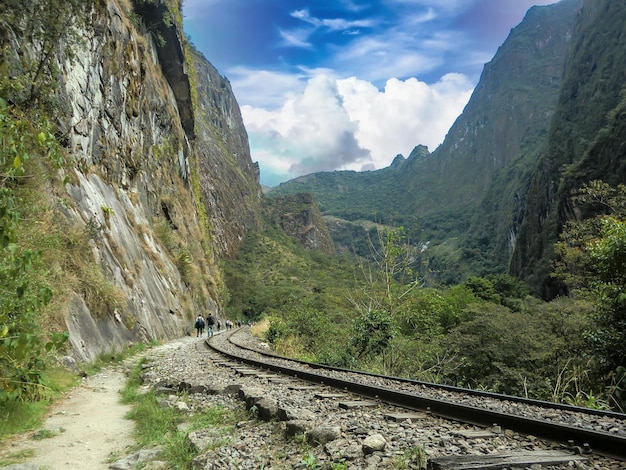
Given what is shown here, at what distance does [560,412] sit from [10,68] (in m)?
16.4

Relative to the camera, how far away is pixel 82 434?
554 centimetres

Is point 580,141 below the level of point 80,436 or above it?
above

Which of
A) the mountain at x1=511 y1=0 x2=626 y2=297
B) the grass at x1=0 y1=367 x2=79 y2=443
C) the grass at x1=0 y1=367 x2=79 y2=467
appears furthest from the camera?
the mountain at x1=511 y1=0 x2=626 y2=297

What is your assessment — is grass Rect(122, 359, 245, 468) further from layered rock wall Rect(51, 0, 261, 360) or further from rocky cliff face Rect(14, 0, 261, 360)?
rocky cliff face Rect(14, 0, 261, 360)

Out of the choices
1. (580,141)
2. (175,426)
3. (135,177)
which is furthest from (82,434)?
(580,141)

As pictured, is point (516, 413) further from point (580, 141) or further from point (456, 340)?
point (580, 141)

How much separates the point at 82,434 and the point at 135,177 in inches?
952

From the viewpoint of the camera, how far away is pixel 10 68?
13.2 m

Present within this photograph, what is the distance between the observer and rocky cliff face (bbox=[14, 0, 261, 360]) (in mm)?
16016

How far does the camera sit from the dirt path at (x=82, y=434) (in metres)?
4.59

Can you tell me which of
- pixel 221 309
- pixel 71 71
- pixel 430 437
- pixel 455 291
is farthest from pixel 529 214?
pixel 430 437

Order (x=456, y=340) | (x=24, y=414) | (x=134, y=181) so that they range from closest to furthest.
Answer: (x=24, y=414) → (x=456, y=340) → (x=134, y=181)

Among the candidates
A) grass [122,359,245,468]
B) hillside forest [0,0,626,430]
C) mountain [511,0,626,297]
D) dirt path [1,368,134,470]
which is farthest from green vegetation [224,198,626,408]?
mountain [511,0,626,297]

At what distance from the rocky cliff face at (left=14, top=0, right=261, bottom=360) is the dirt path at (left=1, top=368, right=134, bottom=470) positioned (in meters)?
3.21
